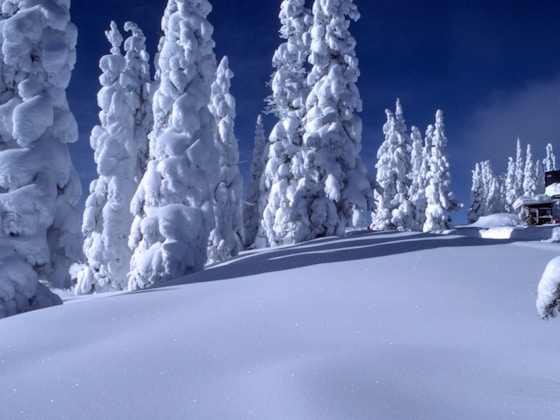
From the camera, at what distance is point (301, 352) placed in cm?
439

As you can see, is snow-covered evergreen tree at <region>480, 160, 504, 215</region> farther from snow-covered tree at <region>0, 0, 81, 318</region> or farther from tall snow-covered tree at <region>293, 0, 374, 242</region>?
snow-covered tree at <region>0, 0, 81, 318</region>

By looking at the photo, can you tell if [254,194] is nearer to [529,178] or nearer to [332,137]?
[332,137]

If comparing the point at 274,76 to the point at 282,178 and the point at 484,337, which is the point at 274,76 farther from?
the point at 484,337

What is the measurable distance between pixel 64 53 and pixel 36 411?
10334mm

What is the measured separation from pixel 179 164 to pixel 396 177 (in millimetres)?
27330

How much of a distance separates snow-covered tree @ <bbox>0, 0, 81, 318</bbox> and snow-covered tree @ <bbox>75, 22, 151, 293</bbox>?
33.6 ft

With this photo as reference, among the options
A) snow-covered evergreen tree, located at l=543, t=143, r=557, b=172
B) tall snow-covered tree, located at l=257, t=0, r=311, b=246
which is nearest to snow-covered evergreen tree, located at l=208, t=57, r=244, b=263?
tall snow-covered tree, located at l=257, t=0, r=311, b=246

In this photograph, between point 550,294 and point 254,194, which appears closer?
point 550,294

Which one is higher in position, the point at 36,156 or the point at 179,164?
the point at 179,164

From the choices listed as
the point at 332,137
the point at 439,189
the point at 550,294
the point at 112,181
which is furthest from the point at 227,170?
the point at 550,294

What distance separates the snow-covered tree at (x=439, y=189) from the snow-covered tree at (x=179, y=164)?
2882cm

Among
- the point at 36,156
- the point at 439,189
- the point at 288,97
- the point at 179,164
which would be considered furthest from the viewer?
the point at 439,189

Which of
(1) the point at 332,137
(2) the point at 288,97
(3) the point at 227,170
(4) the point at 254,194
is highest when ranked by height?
(2) the point at 288,97

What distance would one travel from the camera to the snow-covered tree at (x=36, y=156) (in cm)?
936
